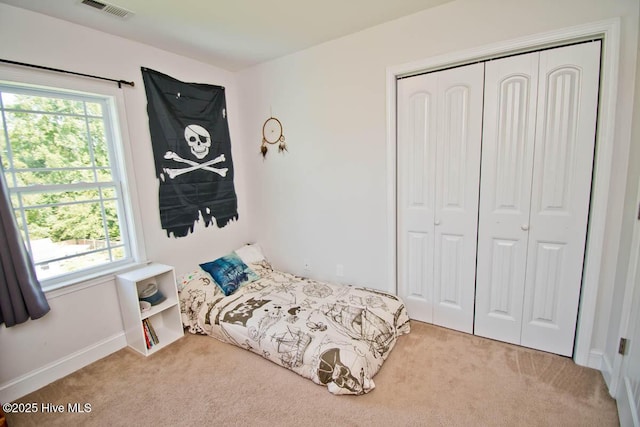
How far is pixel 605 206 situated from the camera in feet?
5.76

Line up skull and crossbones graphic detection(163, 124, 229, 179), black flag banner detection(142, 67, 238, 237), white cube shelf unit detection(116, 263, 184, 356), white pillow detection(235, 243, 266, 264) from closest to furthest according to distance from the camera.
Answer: white cube shelf unit detection(116, 263, 184, 356), black flag banner detection(142, 67, 238, 237), skull and crossbones graphic detection(163, 124, 229, 179), white pillow detection(235, 243, 266, 264)

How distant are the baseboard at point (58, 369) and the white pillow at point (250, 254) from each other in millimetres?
1255

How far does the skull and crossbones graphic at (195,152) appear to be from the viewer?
109 inches

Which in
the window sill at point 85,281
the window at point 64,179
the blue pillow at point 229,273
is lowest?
the blue pillow at point 229,273

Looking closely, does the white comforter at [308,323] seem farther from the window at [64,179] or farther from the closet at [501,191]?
the window at [64,179]

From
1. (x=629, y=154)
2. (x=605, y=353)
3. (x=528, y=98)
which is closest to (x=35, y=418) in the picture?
(x=605, y=353)

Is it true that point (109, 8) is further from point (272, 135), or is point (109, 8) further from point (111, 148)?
point (272, 135)

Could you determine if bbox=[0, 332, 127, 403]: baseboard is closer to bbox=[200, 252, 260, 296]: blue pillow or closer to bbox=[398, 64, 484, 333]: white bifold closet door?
bbox=[200, 252, 260, 296]: blue pillow

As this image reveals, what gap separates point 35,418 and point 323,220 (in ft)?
7.96

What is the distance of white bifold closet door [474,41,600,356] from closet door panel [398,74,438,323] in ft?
1.24

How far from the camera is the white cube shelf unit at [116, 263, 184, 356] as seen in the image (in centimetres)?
229

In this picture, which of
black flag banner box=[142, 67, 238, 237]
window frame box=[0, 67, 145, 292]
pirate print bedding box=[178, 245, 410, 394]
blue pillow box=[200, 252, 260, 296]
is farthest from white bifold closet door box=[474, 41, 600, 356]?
window frame box=[0, 67, 145, 292]

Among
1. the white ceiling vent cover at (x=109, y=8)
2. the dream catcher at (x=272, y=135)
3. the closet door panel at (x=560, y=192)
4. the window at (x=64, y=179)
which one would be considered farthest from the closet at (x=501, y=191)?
the window at (x=64, y=179)

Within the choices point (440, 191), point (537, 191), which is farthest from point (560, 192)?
point (440, 191)
